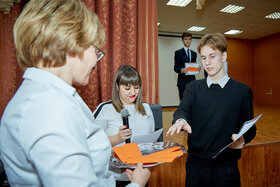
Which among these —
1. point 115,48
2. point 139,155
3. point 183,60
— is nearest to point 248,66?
point 183,60

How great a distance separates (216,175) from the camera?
1.20 meters

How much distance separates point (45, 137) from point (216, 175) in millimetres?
1176

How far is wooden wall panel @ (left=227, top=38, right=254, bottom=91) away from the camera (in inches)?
341

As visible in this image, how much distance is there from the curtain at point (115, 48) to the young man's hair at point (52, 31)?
1.41 meters

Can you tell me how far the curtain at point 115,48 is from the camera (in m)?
1.64

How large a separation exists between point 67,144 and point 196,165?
109 cm

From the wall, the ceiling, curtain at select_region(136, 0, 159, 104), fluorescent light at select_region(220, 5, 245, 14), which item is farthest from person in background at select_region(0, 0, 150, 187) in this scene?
the wall

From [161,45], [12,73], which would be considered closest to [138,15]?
[12,73]

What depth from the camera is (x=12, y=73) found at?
5.45ft

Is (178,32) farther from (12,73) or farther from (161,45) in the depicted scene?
(12,73)

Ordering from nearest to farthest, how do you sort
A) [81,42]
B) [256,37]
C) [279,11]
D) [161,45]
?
[81,42], [279,11], [161,45], [256,37]

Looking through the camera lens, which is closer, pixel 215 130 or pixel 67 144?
pixel 67 144

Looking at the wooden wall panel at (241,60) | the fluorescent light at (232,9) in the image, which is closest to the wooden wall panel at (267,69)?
the wooden wall panel at (241,60)

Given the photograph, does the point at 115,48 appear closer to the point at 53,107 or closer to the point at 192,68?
the point at 192,68
